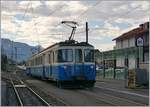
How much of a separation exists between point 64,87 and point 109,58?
87.0 feet

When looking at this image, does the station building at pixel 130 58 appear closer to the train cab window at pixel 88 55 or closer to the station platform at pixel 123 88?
the station platform at pixel 123 88

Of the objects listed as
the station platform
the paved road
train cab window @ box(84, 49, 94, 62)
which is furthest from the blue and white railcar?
the paved road

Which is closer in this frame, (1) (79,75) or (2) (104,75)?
(1) (79,75)

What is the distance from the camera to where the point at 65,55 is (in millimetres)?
29156

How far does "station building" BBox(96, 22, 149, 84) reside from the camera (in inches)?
1437

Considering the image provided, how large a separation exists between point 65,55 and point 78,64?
105 cm

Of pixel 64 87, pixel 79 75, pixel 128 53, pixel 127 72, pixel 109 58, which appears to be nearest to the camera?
pixel 79 75

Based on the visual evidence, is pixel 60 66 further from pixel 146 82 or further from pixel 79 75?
pixel 146 82

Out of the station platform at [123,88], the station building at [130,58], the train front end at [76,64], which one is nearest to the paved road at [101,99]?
the station platform at [123,88]

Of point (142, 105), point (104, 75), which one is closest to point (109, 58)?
point (104, 75)

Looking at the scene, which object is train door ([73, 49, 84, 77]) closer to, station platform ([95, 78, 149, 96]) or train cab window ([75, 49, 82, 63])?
train cab window ([75, 49, 82, 63])

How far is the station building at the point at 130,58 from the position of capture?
3649 centimetres

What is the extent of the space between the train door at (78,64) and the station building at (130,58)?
5.74m

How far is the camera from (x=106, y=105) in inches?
724
